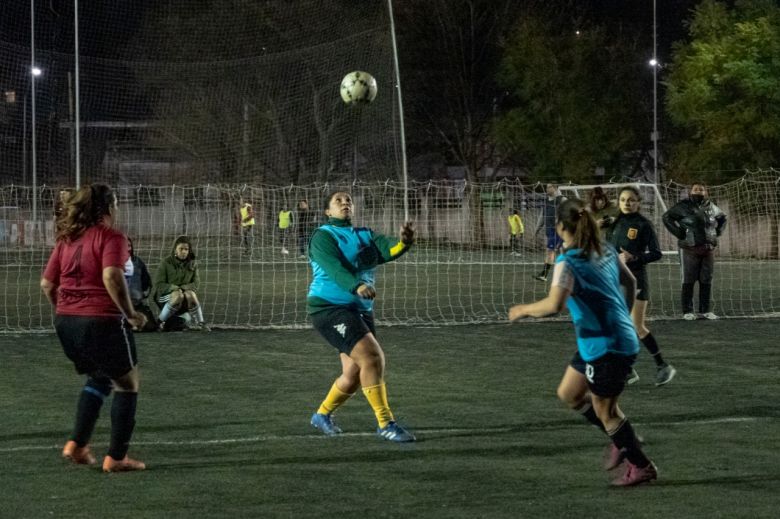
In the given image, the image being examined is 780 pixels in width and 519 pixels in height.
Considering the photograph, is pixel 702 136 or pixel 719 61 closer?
pixel 719 61

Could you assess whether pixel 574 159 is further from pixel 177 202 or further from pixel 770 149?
pixel 177 202

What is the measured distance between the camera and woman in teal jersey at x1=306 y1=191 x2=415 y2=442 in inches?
337

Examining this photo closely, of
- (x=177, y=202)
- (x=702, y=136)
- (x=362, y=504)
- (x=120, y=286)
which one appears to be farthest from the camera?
(x=177, y=202)

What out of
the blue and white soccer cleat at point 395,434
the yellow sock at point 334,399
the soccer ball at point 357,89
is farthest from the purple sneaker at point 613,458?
the soccer ball at point 357,89

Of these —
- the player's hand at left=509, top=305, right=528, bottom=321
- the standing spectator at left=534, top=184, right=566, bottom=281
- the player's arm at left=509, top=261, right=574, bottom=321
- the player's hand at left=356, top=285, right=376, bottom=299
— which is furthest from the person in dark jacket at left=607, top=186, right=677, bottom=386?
the standing spectator at left=534, top=184, right=566, bottom=281

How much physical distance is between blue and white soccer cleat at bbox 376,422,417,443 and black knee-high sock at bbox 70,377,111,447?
6.28 ft

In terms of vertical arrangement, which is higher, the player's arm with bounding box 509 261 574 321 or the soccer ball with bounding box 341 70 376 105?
the soccer ball with bounding box 341 70 376 105

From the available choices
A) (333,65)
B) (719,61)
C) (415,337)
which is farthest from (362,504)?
(719,61)

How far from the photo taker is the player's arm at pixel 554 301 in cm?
668

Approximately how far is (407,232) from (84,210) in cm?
211

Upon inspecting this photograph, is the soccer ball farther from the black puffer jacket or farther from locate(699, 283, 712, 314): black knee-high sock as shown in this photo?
locate(699, 283, 712, 314): black knee-high sock

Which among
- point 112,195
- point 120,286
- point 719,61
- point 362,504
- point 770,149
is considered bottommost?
point 362,504

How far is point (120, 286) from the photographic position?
7.37 metres

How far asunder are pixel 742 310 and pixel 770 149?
2137 centimetres
